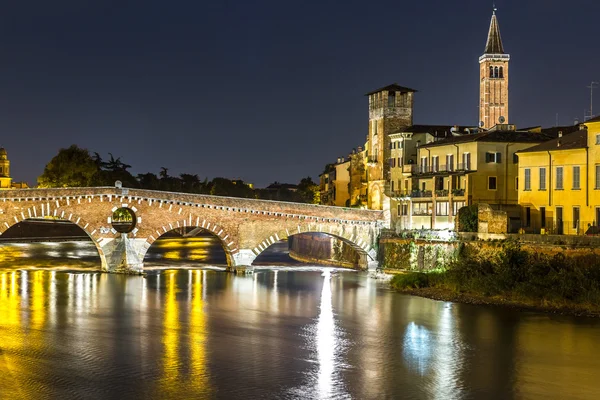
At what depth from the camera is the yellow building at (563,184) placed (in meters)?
41.5

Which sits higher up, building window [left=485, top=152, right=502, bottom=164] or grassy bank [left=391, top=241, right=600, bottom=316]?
building window [left=485, top=152, right=502, bottom=164]

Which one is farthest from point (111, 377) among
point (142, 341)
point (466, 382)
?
point (466, 382)

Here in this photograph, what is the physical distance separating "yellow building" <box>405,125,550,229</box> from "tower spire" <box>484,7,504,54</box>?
2155 centimetres

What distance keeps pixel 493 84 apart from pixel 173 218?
3702 cm

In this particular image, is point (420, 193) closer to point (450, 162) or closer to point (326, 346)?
point (450, 162)

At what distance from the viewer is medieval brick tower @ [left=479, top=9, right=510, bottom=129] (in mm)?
71938

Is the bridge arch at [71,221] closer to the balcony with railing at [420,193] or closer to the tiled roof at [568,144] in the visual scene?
the balcony with railing at [420,193]

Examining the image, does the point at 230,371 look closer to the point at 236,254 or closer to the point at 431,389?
the point at 431,389

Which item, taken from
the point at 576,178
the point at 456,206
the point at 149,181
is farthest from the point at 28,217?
the point at 149,181

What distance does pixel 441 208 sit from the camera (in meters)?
53.4

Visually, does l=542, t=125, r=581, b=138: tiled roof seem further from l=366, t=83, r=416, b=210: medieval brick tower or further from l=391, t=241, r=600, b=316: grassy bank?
l=391, t=241, r=600, b=316: grassy bank

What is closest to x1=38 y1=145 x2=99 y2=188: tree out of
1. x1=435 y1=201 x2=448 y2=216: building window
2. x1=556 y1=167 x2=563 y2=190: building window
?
x1=435 y1=201 x2=448 y2=216: building window

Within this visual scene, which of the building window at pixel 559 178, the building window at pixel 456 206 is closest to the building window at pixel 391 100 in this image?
the building window at pixel 456 206

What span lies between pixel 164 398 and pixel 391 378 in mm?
6790
